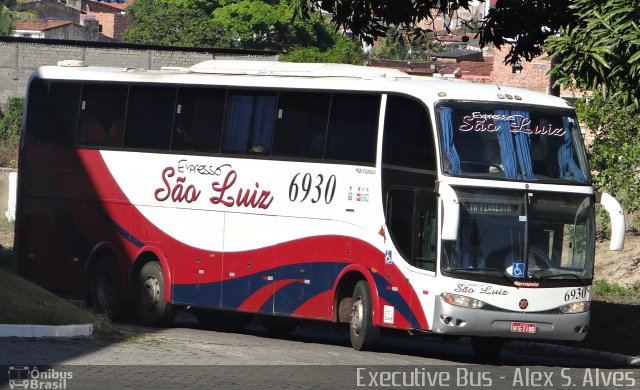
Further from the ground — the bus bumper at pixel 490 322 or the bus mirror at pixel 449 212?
the bus mirror at pixel 449 212

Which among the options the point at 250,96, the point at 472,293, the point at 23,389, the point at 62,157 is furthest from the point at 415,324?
the point at 62,157

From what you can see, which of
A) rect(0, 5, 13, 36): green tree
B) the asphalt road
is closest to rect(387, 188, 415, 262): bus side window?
the asphalt road

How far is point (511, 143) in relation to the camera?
17375mm

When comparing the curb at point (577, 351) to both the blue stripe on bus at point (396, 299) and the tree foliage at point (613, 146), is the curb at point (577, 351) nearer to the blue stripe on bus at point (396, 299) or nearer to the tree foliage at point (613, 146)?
the blue stripe on bus at point (396, 299)

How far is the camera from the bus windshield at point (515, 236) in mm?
16844

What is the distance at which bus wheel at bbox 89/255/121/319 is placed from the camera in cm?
2247

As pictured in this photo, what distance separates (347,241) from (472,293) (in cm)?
236

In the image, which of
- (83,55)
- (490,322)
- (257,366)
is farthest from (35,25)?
(257,366)

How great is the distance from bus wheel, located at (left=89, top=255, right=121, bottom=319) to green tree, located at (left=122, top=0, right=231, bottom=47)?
60.0 metres

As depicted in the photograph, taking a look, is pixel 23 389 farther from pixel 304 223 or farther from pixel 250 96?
pixel 250 96

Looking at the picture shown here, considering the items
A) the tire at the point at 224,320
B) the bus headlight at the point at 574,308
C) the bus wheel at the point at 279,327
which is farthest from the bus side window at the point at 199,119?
the bus headlight at the point at 574,308

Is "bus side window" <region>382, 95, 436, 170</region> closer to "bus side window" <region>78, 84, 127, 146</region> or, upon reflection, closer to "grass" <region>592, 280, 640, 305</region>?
"bus side window" <region>78, 84, 127, 146</region>

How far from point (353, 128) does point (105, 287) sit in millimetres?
6412

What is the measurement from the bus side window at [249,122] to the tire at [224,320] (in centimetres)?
329
